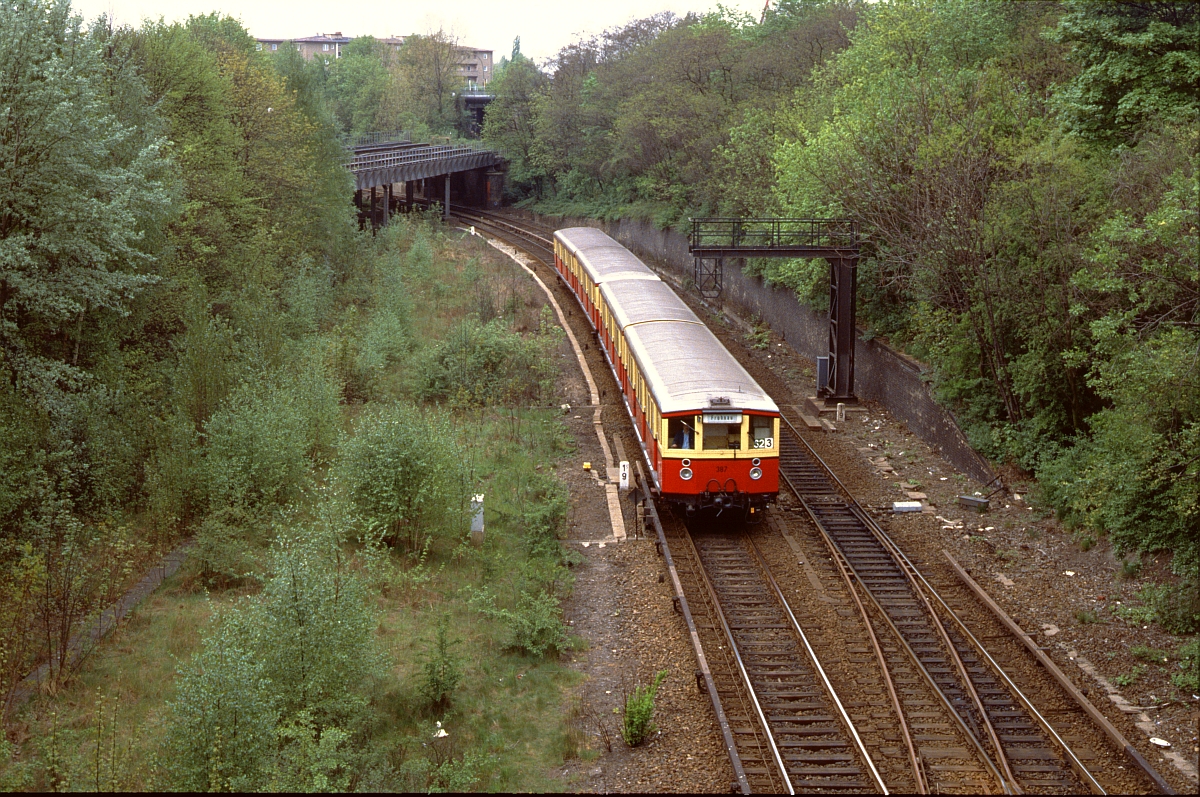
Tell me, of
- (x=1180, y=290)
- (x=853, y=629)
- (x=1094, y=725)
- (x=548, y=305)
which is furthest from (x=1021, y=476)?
(x=548, y=305)

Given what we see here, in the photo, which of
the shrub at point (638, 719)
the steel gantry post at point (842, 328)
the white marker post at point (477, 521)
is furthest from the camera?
the steel gantry post at point (842, 328)

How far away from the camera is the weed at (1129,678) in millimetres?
12047

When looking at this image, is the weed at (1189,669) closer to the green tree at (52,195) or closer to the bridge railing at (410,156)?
the green tree at (52,195)

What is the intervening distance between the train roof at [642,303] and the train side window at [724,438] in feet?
18.9

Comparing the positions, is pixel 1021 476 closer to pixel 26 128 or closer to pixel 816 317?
pixel 816 317

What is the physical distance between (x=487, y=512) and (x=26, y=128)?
30.2ft

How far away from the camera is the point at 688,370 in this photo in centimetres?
1816

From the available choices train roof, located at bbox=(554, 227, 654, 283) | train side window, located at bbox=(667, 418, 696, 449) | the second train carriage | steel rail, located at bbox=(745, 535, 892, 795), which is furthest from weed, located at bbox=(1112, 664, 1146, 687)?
train roof, located at bbox=(554, 227, 654, 283)

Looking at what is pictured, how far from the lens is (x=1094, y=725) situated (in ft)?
36.3

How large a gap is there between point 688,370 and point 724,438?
1857 millimetres

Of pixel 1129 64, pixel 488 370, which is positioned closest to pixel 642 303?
pixel 488 370

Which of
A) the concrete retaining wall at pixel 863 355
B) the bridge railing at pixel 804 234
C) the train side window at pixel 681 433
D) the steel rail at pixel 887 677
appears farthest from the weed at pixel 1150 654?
Result: the bridge railing at pixel 804 234

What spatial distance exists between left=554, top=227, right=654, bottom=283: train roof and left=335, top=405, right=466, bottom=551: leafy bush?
1322 cm

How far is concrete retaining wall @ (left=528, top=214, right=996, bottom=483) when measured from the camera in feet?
70.1
